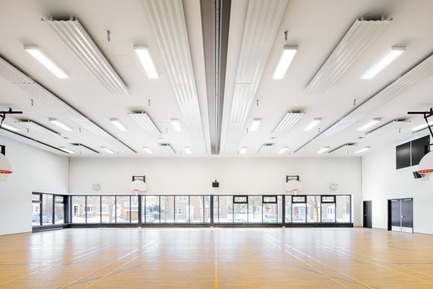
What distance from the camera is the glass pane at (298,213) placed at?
24.1 metres

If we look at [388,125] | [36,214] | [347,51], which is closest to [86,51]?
[347,51]

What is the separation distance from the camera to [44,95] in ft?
33.6

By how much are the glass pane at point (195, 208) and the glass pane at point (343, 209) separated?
8800mm

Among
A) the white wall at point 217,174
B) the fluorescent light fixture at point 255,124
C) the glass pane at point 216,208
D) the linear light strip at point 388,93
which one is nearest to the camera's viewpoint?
the linear light strip at point 388,93

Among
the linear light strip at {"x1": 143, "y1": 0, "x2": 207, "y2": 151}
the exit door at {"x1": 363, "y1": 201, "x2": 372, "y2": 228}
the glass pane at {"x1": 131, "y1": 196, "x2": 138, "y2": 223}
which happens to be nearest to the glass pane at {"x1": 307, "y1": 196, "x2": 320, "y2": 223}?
the exit door at {"x1": 363, "y1": 201, "x2": 372, "y2": 228}

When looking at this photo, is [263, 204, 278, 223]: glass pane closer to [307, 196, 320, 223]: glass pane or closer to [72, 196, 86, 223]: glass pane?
[307, 196, 320, 223]: glass pane

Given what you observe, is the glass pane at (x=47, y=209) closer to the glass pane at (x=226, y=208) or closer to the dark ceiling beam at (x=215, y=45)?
the glass pane at (x=226, y=208)

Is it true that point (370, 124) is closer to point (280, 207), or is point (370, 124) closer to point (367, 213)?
point (367, 213)

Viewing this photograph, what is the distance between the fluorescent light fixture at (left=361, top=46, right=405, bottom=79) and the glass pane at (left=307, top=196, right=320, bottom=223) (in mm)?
16196

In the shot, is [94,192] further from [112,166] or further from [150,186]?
[150,186]

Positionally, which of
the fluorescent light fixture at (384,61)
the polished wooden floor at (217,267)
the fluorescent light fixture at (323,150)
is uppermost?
the fluorescent light fixture at (384,61)

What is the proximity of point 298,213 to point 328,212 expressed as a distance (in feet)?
6.33

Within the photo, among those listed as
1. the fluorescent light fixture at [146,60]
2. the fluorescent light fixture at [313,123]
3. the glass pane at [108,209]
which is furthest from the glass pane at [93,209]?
the fluorescent light fixture at [146,60]

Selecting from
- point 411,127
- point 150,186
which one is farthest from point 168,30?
point 150,186
